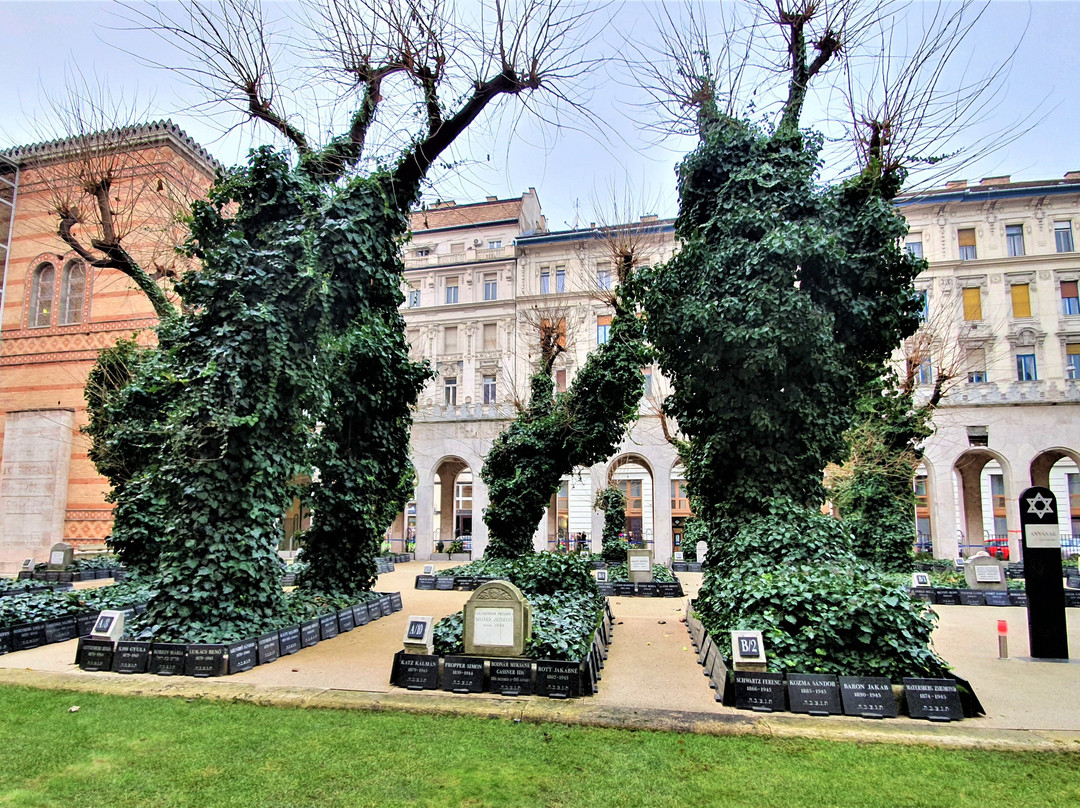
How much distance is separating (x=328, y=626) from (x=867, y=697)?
7526 mm

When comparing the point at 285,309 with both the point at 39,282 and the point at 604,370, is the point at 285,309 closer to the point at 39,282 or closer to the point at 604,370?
the point at 604,370

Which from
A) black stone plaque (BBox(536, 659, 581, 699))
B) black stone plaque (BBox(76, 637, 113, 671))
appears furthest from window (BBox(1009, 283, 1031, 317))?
black stone plaque (BBox(76, 637, 113, 671))

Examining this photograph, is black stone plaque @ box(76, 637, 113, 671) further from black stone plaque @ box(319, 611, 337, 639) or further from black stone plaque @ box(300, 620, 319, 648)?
black stone plaque @ box(319, 611, 337, 639)

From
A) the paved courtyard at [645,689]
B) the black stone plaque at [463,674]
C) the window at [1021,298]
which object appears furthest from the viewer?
the window at [1021,298]

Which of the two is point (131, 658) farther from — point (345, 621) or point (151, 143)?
point (151, 143)

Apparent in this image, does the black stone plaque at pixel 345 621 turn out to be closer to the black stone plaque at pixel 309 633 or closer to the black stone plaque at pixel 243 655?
the black stone plaque at pixel 309 633

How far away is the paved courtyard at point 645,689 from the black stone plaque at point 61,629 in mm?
295

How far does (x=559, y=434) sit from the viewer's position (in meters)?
14.9

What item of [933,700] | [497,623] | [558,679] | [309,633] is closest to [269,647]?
[309,633]

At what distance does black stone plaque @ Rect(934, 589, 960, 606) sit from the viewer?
44.1ft

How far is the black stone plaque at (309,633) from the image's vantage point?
847 cm

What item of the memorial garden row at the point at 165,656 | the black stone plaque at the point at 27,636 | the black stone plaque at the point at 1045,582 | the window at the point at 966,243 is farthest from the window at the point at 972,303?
the black stone plaque at the point at 27,636

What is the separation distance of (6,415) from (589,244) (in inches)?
1129

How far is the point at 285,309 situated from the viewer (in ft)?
27.6
